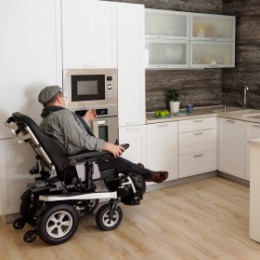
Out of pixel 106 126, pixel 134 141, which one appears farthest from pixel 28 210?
pixel 134 141

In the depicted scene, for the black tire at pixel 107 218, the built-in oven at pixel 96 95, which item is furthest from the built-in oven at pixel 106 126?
the black tire at pixel 107 218

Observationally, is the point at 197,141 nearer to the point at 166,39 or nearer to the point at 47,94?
the point at 166,39

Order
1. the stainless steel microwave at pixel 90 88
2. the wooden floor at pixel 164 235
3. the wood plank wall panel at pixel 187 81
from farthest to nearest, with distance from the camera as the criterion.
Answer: the wood plank wall panel at pixel 187 81 < the stainless steel microwave at pixel 90 88 < the wooden floor at pixel 164 235

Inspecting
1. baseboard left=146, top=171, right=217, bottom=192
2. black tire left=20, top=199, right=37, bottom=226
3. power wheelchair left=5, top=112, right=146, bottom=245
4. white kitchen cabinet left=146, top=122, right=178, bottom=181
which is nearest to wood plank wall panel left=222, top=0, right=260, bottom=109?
baseboard left=146, top=171, right=217, bottom=192

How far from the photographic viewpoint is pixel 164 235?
3.52 metres

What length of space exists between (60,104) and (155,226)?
1402mm

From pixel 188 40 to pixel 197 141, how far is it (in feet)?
4.13

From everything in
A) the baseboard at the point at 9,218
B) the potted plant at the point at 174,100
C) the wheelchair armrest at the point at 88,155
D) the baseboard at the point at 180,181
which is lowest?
the baseboard at the point at 9,218

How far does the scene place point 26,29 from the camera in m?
3.65

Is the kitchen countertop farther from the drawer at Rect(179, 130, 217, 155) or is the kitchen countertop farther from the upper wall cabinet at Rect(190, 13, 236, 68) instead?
the upper wall cabinet at Rect(190, 13, 236, 68)

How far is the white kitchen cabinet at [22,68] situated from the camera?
3.59m

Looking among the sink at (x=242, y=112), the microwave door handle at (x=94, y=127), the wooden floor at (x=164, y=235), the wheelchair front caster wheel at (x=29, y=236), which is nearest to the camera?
the wooden floor at (x=164, y=235)

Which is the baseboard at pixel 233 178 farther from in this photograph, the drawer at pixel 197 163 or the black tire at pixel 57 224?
the black tire at pixel 57 224

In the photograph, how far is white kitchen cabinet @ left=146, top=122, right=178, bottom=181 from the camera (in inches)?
182
